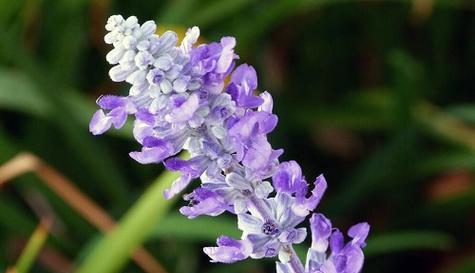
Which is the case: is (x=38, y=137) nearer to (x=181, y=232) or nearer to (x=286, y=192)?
(x=181, y=232)

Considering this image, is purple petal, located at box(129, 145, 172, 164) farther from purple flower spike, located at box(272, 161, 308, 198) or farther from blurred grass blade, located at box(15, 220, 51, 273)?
blurred grass blade, located at box(15, 220, 51, 273)

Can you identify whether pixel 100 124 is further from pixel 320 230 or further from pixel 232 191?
pixel 320 230

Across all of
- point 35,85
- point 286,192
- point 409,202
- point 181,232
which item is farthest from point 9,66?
point 286,192

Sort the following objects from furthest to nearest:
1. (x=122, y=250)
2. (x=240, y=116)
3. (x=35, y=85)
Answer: (x=35, y=85), (x=122, y=250), (x=240, y=116)

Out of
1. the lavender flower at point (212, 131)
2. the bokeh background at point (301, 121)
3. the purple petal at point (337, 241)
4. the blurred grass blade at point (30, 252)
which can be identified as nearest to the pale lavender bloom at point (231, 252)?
the lavender flower at point (212, 131)

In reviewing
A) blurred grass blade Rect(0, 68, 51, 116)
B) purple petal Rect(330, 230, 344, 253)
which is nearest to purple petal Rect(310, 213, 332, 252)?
purple petal Rect(330, 230, 344, 253)

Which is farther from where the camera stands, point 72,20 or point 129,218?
point 72,20
